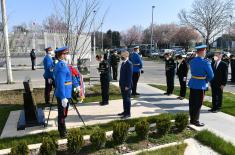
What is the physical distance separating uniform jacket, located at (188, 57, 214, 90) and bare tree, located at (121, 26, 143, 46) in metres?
80.5

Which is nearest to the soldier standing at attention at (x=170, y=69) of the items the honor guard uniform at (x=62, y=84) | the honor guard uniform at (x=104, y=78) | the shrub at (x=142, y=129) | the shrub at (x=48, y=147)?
the honor guard uniform at (x=104, y=78)

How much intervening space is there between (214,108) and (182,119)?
2.58m

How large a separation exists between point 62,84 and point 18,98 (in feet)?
19.4

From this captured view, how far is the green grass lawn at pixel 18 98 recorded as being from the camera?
9066 mm

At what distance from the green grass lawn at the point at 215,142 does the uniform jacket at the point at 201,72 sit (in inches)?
45.2

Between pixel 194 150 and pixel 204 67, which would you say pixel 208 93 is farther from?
pixel 194 150

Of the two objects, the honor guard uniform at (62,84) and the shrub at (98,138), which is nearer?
the shrub at (98,138)

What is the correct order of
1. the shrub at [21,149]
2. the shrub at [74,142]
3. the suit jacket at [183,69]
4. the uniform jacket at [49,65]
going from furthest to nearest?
the suit jacket at [183,69] < the uniform jacket at [49,65] < the shrub at [74,142] < the shrub at [21,149]

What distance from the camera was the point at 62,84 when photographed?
5.88 meters

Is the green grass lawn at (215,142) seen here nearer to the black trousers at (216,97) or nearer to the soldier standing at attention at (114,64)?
the black trousers at (216,97)

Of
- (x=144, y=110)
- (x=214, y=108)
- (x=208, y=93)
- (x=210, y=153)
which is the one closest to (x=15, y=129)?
(x=144, y=110)

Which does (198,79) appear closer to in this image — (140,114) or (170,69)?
(140,114)

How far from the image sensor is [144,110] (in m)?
8.62

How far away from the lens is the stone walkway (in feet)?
22.5
